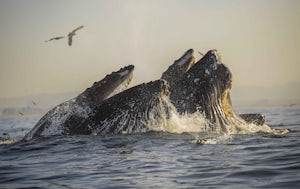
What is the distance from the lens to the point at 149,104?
1098 centimetres

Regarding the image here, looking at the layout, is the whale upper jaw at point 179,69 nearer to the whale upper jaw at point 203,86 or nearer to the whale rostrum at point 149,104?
the whale rostrum at point 149,104

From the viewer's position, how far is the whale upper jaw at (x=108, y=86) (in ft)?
37.1

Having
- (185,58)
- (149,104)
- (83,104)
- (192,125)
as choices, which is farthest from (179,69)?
(83,104)

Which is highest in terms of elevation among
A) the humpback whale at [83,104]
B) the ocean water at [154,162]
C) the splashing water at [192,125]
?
the humpback whale at [83,104]

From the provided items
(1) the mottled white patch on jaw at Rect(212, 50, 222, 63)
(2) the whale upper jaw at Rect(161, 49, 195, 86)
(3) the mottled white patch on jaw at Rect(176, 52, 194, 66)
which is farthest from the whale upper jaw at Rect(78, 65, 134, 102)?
(1) the mottled white patch on jaw at Rect(212, 50, 222, 63)

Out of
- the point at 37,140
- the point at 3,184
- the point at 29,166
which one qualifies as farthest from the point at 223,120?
the point at 3,184

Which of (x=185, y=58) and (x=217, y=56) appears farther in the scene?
(x=185, y=58)

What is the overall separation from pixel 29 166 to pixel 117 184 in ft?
8.49

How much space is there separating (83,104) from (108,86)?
708mm

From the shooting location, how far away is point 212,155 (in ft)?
28.9

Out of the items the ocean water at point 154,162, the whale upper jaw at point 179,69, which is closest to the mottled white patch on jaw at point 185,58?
the whale upper jaw at point 179,69

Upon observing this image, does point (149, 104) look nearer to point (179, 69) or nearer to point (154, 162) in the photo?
point (179, 69)

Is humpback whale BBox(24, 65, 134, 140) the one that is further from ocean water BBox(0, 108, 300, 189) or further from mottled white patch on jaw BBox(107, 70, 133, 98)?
ocean water BBox(0, 108, 300, 189)

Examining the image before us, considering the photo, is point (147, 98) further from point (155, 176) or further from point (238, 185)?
point (238, 185)
